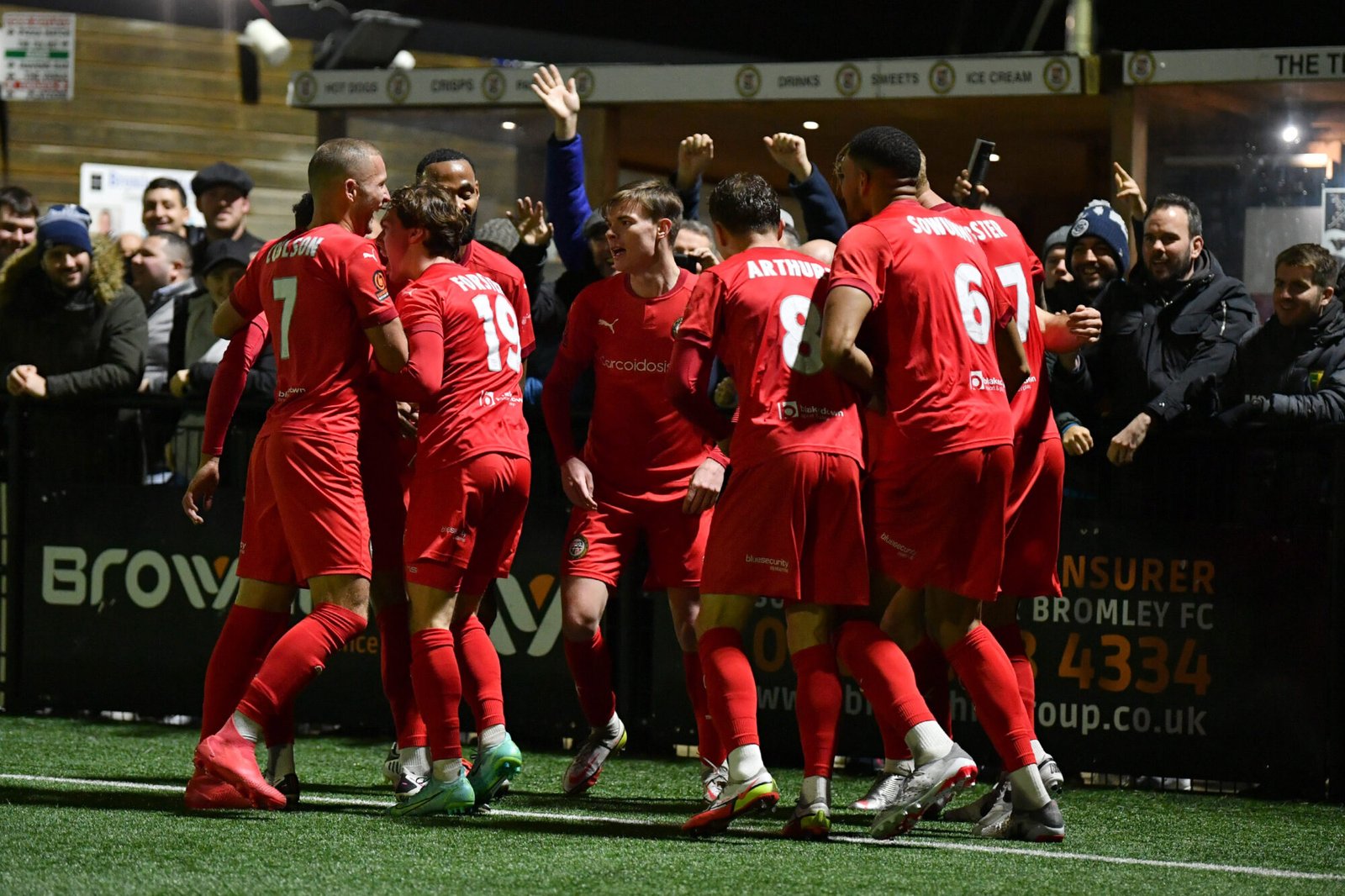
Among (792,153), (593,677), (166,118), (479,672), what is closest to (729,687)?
(479,672)

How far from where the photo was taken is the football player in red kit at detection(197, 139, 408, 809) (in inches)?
205

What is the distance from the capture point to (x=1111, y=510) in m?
6.65

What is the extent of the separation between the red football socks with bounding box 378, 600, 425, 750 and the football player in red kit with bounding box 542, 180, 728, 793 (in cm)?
56

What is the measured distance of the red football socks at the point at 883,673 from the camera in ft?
16.2

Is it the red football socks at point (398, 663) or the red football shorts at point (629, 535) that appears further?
the red football shorts at point (629, 535)

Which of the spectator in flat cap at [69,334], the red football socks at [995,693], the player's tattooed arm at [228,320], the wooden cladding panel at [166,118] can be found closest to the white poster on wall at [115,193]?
the wooden cladding panel at [166,118]

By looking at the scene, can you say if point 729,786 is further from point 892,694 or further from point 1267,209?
point 1267,209

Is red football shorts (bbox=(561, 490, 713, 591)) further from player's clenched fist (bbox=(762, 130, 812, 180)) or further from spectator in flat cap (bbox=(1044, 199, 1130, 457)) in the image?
spectator in flat cap (bbox=(1044, 199, 1130, 457))

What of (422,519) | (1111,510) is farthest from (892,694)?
(1111,510)

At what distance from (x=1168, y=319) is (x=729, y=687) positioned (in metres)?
2.75

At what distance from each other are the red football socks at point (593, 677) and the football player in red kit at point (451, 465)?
1.94ft

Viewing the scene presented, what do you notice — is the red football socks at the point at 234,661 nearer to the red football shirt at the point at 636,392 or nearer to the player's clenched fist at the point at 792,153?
the red football shirt at the point at 636,392

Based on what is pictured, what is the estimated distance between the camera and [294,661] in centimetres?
520

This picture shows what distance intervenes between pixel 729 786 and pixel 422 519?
1273mm
